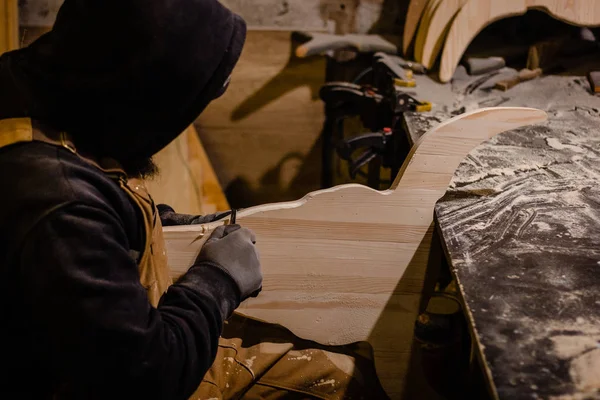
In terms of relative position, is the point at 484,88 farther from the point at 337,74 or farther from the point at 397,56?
the point at 337,74

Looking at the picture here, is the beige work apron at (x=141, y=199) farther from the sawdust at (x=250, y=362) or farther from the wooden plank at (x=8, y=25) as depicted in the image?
the wooden plank at (x=8, y=25)

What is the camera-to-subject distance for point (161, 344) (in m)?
0.90

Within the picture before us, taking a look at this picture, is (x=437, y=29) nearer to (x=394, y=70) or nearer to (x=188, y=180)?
(x=394, y=70)

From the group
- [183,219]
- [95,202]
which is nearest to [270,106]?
[183,219]

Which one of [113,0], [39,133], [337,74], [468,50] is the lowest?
[337,74]

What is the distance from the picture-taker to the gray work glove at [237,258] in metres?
1.13

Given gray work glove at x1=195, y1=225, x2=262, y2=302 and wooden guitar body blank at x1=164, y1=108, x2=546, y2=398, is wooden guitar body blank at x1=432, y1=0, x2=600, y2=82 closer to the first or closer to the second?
wooden guitar body blank at x1=164, y1=108, x2=546, y2=398

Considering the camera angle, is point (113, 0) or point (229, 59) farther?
point (229, 59)

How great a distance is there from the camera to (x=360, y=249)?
134cm

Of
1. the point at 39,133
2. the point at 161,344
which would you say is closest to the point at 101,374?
the point at 161,344

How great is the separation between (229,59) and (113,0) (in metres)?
0.23

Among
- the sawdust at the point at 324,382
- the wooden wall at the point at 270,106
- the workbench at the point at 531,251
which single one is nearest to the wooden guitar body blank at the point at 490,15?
the workbench at the point at 531,251

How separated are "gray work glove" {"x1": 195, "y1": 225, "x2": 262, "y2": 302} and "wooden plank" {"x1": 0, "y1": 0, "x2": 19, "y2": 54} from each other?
55.3 inches

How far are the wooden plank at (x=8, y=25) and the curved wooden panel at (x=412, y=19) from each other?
5.50 feet
